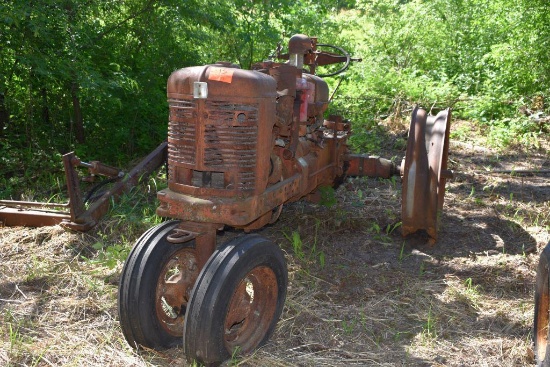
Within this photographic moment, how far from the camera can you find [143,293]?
327 centimetres

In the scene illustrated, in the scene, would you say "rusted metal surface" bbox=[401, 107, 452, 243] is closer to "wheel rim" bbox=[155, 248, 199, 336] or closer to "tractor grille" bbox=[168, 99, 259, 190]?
"tractor grille" bbox=[168, 99, 259, 190]

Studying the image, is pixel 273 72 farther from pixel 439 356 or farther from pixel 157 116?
pixel 157 116

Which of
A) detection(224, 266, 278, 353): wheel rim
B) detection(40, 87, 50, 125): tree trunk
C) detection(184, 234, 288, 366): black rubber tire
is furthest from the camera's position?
detection(40, 87, 50, 125): tree trunk

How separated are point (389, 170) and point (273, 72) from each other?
5.81 ft

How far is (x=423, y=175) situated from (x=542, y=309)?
1.59 meters

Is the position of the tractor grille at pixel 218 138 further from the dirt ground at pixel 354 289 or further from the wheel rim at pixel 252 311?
the dirt ground at pixel 354 289

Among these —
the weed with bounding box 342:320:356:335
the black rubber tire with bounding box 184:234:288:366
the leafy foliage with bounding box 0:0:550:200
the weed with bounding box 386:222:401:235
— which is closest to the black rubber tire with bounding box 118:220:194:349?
the black rubber tire with bounding box 184:234:288:366

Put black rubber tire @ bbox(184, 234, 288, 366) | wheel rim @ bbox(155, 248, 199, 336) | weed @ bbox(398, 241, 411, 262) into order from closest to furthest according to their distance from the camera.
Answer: black rubber tire @ bbox(184, 234, 288, 366)
wheel rim @ bbox(155, 248, 199, 336)
weed @ bbox(398, 241, 411, 262)

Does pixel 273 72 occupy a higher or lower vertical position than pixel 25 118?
higher

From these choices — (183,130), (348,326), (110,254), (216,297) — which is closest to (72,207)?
(110,254)

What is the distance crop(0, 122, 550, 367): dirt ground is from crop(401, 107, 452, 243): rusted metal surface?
0.90ft

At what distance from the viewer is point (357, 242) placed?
505cm

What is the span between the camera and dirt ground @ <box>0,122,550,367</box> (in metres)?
3.47

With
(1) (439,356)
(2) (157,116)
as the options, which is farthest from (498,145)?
(1) (439,356)
